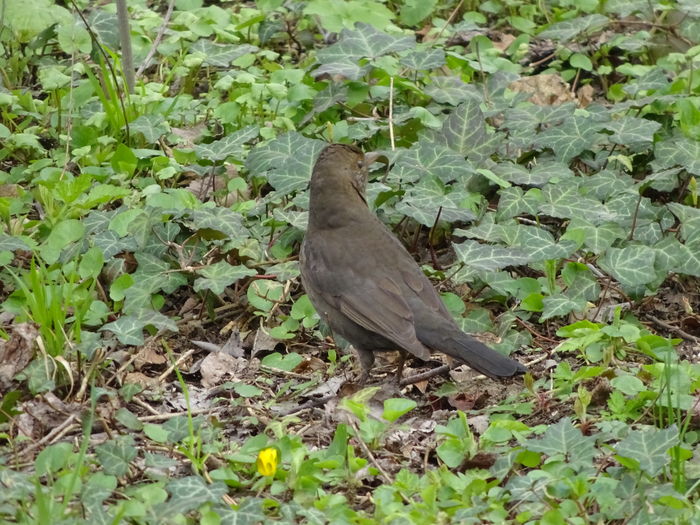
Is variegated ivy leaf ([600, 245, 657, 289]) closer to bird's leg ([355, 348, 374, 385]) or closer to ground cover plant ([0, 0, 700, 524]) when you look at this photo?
ground cover plant ([0, 0, 700, 524])

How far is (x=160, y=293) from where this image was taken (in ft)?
20.6

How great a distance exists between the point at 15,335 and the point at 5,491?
1125 mm

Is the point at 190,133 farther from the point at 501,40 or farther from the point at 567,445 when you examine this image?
the point at 567,445

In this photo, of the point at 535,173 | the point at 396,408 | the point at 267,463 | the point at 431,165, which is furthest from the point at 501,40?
the point at 267,463

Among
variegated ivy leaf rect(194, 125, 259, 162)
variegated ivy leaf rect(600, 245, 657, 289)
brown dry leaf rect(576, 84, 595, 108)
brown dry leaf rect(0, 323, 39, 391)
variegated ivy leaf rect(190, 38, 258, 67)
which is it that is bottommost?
brown dry leaf rect(576, 84, 595, 108)

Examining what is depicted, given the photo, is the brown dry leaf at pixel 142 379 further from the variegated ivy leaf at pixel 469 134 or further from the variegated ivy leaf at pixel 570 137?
the variegated ivy leaf at pixel 570 137

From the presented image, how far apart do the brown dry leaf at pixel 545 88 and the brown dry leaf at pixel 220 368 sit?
336 centimetres

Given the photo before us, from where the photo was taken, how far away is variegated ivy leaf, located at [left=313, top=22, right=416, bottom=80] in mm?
7283

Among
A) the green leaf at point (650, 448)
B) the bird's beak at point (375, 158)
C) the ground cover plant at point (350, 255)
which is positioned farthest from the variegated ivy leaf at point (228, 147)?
the green leaf at point (650, 448)

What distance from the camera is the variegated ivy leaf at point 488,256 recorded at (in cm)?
585

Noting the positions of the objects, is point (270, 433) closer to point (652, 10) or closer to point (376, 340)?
point (376, 340)

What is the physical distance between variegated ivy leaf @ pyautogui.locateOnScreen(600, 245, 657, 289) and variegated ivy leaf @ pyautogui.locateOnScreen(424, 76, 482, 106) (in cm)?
176

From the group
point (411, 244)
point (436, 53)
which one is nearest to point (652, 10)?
point (436, 53)

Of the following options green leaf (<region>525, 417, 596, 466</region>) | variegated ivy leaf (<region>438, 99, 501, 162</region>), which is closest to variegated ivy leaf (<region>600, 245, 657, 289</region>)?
variegated ivy leaf (<region>438, 99, 501, 162</region>)
